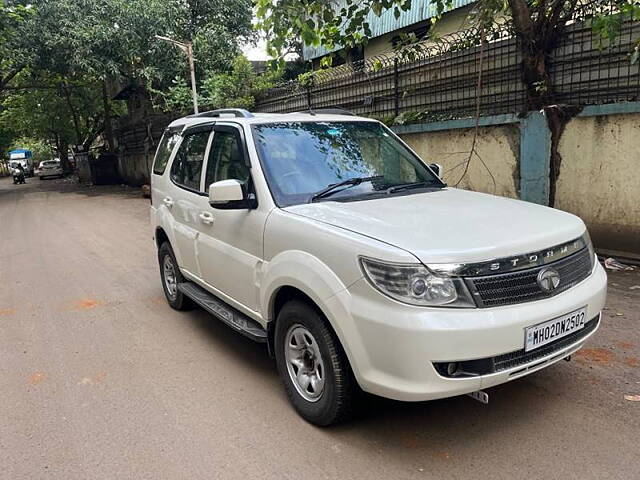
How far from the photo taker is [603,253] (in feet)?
20.9

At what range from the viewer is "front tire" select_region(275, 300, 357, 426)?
2.89 meters

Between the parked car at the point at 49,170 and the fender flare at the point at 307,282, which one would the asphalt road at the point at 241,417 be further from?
the parked car at the point at 49,170

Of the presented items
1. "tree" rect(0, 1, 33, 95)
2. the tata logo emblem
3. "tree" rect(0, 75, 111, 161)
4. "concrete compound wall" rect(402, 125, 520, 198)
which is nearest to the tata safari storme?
the tata logo emblem

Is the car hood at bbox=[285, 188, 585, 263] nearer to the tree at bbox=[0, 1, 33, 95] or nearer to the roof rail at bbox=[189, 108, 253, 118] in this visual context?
the roof rail at bbox=[189, 108, 253, 118]

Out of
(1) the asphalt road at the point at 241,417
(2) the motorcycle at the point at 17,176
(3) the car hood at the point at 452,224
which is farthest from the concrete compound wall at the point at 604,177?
(2) the motorcycle at the point at 17,176

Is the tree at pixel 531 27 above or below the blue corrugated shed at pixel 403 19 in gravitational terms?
below

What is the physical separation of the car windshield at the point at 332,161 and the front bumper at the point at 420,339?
1.10m

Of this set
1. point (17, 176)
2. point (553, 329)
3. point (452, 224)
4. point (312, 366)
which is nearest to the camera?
point (553, 329)

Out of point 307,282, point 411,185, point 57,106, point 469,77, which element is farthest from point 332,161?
point 57,106

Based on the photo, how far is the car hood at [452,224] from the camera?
2613 mm

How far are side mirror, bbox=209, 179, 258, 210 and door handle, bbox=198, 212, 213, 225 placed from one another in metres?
0.55

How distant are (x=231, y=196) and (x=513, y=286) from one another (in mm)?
1837

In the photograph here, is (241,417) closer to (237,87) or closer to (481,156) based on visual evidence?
(481,156)

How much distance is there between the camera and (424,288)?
8.36 ft
